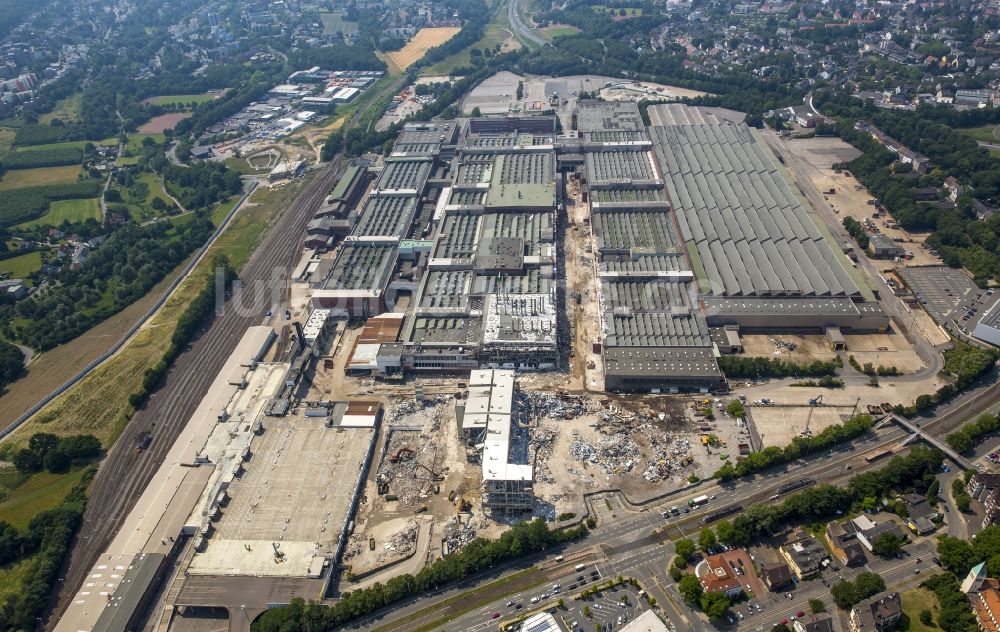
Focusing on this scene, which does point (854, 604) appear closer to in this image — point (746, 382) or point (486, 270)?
point (746, 382)

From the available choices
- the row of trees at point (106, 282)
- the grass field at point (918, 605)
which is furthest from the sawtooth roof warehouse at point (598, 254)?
the grass field at point (918, 605)

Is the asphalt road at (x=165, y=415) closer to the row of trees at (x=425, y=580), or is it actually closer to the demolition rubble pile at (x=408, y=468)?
the row of trees at (x=425, y=580)

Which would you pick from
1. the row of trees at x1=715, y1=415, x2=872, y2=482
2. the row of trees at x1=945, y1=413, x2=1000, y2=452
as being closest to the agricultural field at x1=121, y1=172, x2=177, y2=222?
the row of trees at x1=715, y1=415, x2=872, y2=482

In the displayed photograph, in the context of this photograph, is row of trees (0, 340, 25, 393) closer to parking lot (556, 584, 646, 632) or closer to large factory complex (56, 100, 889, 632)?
large factory complex (56, 100, 889, 632)

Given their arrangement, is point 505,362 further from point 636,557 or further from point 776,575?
point 776,575

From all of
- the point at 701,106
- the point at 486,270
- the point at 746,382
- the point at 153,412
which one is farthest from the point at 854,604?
the point at 701,106
